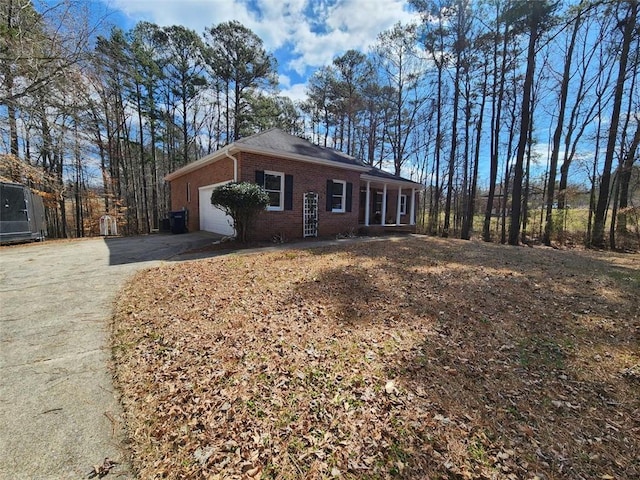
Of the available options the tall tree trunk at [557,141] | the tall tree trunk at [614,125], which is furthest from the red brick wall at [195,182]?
the tall tree trunk at [614,125]

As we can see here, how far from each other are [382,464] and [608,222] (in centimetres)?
1803

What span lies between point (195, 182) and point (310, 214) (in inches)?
244

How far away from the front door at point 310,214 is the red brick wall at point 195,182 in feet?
9.66

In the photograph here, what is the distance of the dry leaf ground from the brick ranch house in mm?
5250

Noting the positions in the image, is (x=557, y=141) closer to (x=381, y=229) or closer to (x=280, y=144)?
(x=381, y=229)

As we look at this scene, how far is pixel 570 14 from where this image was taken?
32.6ft

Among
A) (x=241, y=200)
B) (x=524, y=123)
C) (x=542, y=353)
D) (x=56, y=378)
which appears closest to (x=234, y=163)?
(x=241, y=200)

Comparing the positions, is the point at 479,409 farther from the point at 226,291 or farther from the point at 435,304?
the point at 226,291

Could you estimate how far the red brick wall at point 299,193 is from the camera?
9042 millimetres

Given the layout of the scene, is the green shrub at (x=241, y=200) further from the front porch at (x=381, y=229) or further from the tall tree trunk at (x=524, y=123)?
the tall tree trunk at (x=524, y=123)

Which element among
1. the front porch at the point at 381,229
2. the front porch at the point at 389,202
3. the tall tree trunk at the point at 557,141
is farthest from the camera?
the front porch at the point at 389,202

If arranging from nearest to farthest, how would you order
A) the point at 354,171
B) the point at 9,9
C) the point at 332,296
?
the point at 332,296 < the point at 9,9 < the point at 354,171

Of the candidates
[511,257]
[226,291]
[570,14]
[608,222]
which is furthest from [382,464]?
[608,222]

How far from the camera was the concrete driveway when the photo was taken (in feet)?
5.41
